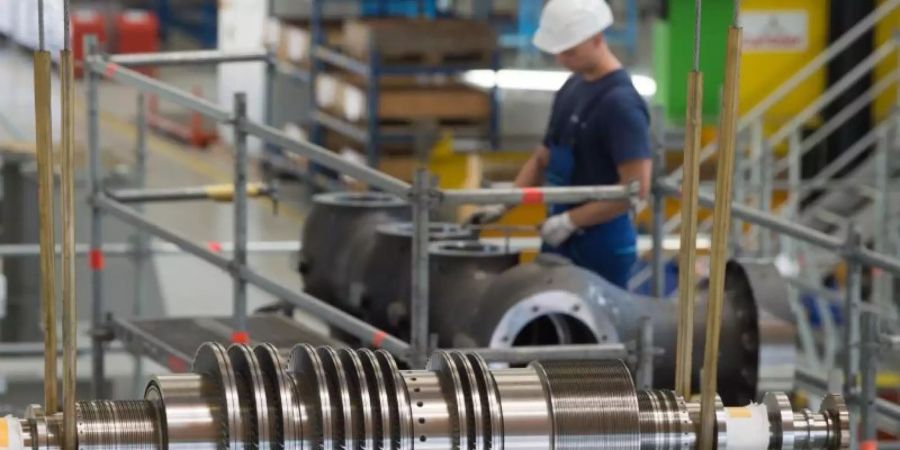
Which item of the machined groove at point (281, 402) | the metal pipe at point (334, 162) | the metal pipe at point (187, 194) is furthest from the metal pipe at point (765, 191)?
the machined groove at point (281, 402)

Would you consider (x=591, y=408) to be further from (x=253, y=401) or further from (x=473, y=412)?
(x=253, y=401)

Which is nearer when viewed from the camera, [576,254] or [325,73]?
[576,254]

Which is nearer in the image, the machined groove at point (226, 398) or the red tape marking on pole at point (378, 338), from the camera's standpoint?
the machined groove at point (226, 398)

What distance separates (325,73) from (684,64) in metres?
2.89

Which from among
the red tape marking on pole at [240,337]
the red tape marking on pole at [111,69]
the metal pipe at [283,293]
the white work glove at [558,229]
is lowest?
the red tape marking on pole at [240,337]

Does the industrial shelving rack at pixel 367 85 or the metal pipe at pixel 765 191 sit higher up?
the industrial shelving rack at pixel 367 85

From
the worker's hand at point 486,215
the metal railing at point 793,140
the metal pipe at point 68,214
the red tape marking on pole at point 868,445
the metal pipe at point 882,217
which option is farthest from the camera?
the metal pipe at point 882,217

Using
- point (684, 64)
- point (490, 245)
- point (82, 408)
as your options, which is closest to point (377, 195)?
point (490, 245)

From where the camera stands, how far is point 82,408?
2229 millimetres

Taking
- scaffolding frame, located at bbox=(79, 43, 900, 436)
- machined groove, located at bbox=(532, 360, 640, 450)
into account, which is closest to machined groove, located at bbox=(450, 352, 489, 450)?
machined groove, located at bbox=(532, 360, 640, 450)

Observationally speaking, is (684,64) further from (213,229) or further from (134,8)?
(134,8)

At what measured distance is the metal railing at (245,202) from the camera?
4.85 metres

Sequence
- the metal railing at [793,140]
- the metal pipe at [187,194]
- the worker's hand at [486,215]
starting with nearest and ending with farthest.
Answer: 1. the worker's hand at [486,215]
2. the metal pipe at [187,194]
3. the metal railing at [793,140]

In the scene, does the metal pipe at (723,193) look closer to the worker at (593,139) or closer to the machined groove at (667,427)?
the machined groove at (667,427)
